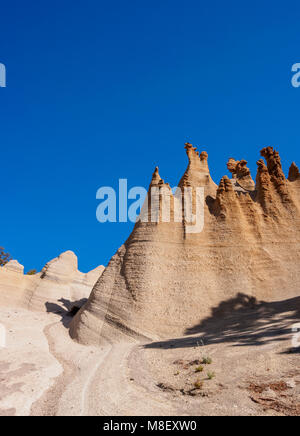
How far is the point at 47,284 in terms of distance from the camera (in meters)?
31.2

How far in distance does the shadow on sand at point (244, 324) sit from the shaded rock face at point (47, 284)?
18.3m

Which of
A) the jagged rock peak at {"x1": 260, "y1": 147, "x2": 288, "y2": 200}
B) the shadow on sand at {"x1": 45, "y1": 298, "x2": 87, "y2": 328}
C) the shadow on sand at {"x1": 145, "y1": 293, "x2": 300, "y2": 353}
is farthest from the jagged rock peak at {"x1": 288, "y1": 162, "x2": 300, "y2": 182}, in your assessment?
the shadow on sand at {"x1": 45, "y1": 298, "x2": 87, "y2": 328}

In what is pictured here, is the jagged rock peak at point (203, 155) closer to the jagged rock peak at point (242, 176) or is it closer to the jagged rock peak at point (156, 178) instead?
the jagged rock peak at point (242, 176)

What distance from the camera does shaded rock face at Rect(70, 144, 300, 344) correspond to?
1570cm

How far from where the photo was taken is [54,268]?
1315 inches

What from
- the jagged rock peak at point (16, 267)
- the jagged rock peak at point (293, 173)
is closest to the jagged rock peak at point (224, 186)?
the jagged rock peak at point (293, 173)

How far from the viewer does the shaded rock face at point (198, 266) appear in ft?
51.5

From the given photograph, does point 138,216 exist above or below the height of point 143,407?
above

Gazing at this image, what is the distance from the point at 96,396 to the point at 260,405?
14.9 ft

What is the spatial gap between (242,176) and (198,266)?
15301mm
